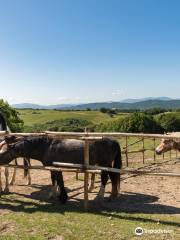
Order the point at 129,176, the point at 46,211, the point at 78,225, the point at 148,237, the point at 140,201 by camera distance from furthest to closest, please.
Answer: the point at 129,176 < the point at 140,201 < the point at 46,211 < the point at 78,225 < the point at 148,237

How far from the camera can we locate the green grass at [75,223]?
7184 millimetres

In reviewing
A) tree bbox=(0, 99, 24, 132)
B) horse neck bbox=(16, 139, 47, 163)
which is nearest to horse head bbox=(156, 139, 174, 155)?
horse neck bbox=(16, 139, 47, 163)

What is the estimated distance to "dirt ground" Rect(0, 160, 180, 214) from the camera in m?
9.40

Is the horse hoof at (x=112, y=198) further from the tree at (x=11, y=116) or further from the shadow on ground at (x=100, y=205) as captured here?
the tree at (x=11, y=116)

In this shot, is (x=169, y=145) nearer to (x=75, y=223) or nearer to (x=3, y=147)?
(x=75, y=223)

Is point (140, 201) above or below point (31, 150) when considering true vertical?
below

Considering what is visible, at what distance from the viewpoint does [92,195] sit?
10.7m

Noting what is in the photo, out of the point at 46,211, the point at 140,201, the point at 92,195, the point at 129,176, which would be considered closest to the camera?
the point at 46,211

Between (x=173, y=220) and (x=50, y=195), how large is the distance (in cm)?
377

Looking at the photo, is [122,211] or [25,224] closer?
[25,224]

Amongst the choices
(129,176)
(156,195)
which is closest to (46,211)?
(156,195)

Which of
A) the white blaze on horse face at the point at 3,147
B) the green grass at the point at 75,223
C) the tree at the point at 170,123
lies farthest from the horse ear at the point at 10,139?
the tree at the point at 170,123

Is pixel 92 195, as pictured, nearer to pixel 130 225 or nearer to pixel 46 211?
pixel 46 211

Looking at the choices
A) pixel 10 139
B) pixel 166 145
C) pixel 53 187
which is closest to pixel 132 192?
pixel 166 145
